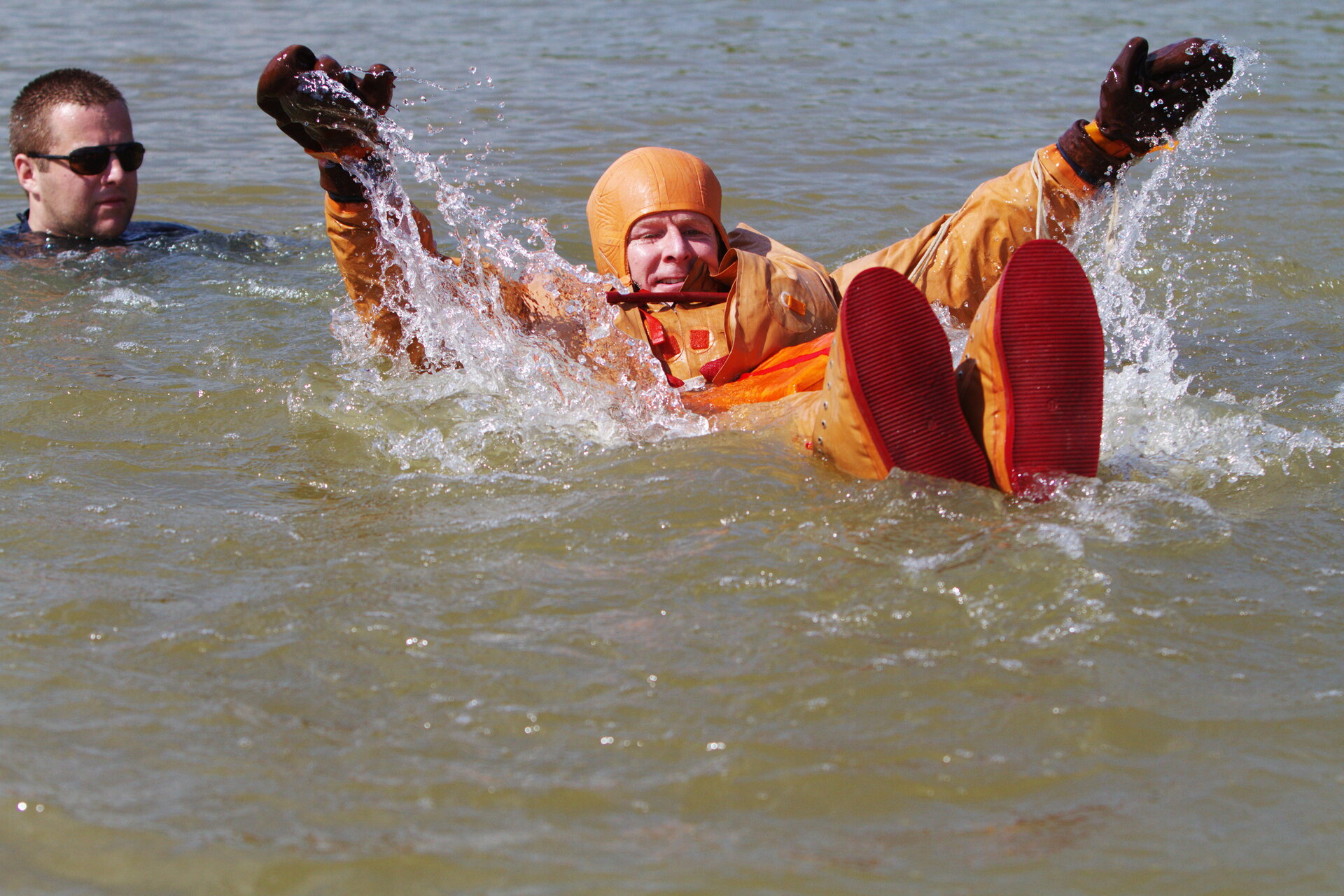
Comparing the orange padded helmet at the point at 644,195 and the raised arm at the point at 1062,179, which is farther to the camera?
the orange padded helmet at the point at 644,195

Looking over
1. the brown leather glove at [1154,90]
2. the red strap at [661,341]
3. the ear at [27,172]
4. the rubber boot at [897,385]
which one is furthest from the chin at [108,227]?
the brown leather glove at [1154,90]

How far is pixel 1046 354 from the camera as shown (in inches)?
132

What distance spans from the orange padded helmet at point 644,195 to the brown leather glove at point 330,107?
0.97m

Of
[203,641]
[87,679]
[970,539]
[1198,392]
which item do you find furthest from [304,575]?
[1198,392]

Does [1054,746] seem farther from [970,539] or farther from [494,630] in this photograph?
[494,630]

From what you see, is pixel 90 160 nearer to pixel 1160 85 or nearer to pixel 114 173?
pixel 114 173

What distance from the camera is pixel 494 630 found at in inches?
114

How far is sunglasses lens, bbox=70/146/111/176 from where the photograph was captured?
645 centimetres

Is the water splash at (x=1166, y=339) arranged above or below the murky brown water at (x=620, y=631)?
above

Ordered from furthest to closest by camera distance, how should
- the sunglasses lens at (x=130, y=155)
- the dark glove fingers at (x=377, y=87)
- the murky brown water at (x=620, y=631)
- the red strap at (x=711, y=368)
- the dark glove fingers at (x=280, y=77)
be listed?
the sunglasses lens at (x=130, y=155) < the red strap at (x=711, y=368) < the dark glove fingers at (x=377, y=87) < the dark glove fingers at (x=280, y=77) < the murky brown water at (x=620, y=631)

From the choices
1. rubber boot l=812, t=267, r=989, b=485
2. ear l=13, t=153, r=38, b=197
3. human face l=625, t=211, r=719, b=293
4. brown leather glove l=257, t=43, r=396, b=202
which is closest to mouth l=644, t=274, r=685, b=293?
human face l=625, t=211, r=719, b=293

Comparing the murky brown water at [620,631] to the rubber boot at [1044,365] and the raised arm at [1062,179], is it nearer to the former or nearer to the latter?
the rubber boot at [1044,365]

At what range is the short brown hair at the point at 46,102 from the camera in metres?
6.52

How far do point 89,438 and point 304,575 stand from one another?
5.08ft
